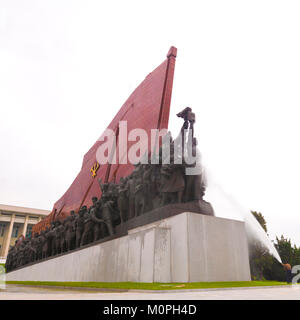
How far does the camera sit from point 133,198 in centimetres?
773

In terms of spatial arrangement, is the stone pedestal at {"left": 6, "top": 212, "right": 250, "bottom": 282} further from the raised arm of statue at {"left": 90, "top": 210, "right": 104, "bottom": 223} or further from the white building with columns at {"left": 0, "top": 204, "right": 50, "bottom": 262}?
the white building with columns at {"left": 0, "top": 204, "right": 50, "bottom": 262}

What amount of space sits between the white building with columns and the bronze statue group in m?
38.1

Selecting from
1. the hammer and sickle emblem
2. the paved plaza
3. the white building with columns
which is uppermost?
the white building with columns

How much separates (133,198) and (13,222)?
148 ft

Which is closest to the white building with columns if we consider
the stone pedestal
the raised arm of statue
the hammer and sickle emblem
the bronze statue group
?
the hammer and sickle emblem

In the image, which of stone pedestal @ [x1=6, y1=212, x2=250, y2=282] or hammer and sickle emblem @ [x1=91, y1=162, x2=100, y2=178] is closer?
stone pedestal @ [x1=6, y1=212, x2=250, y2=282]

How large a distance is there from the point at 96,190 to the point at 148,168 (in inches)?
322

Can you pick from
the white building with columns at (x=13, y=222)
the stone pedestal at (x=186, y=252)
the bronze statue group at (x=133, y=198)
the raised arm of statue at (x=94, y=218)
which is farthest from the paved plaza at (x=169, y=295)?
the white building with columns at (x=13, y=222)

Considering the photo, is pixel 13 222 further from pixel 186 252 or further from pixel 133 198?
pixel 186 252

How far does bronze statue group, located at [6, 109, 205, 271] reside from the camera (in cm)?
616

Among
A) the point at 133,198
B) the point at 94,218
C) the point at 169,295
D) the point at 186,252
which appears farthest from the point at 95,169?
the point at 169,295

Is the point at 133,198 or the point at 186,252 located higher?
the point at 133,198
